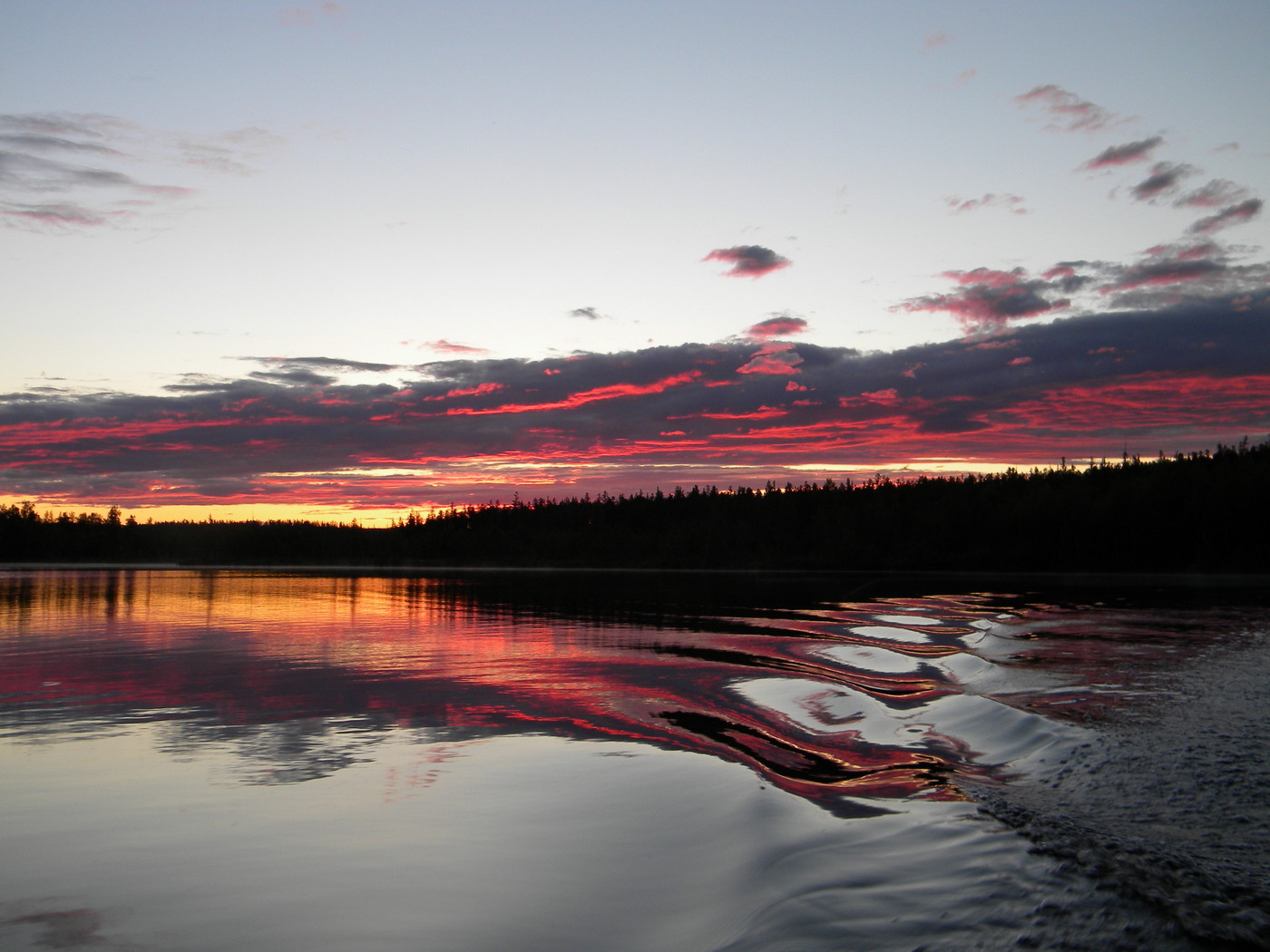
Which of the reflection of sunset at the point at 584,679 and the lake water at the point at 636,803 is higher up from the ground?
the lake water at the point at 636,803

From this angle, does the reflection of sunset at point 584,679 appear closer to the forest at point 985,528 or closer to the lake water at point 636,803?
the lake water at point 636,803

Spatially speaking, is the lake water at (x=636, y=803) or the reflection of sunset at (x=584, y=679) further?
the reflection of sunset at (x=584, y=679)

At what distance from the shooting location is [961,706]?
1571cm

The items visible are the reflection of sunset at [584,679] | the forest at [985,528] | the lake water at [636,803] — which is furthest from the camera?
the forest at [985,528]

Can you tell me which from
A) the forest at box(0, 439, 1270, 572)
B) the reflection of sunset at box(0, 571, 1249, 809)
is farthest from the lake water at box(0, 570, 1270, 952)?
the forest at box(0, 439, 1270, 572)

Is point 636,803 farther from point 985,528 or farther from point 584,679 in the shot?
point 985,528

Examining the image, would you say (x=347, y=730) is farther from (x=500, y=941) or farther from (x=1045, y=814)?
(x=1045, y=814)

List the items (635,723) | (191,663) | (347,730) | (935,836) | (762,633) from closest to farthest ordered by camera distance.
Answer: (935,836) → (347,730) → (635,723) → (191,663) → (762,633)

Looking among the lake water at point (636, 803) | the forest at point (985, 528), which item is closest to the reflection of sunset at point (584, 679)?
the lake water at point (636, 803)

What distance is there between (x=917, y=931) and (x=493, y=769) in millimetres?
6530

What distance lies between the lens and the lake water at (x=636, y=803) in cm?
667

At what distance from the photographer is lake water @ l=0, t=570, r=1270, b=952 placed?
6.67m

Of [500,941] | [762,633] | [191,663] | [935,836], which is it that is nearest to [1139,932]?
[935,836]

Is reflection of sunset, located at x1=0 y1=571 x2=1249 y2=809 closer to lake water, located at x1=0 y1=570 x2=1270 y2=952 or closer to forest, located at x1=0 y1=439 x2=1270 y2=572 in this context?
lake water, located at x1=0 y1=570 x2=1270 y2=952
